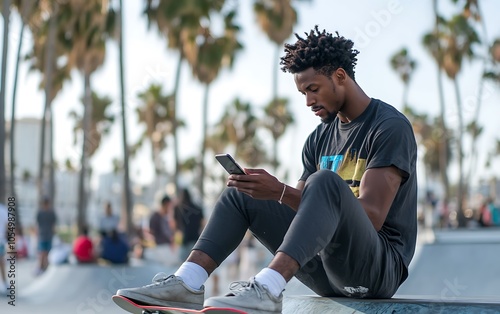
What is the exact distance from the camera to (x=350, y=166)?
3773mm

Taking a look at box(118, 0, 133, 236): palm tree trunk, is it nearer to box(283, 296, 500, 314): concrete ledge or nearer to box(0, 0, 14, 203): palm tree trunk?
box(0, 0, 14, 203): palm tree trunk

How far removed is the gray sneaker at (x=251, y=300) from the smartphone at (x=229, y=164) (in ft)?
1.44

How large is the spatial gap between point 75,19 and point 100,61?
213 inches

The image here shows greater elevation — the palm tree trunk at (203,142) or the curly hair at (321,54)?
the curly hair at (321,54)

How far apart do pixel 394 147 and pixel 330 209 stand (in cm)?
51

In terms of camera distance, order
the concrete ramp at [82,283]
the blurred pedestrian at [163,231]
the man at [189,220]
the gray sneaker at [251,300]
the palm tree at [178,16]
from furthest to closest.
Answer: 1. the palm tree at [178,16]
2. the blurred pedestrian at [163,231]
3. the man at [189,220]
4. the concrete ramp at [82,283]
5. the gray sneaker at [251,300]

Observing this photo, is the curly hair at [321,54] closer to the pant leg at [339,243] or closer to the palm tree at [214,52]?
the pant leg at [339,243]

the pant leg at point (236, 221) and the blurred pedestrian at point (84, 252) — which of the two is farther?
the blurred pedestrian at point (84, 252)

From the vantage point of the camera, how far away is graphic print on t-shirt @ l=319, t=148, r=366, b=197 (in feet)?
12.2

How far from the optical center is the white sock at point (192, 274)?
360 centimetres

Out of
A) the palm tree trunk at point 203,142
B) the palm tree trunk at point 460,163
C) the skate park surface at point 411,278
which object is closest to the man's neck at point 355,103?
the skate park surface at point 411,278

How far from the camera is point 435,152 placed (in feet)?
260

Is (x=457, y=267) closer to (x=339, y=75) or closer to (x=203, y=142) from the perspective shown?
(x=339, y=75)

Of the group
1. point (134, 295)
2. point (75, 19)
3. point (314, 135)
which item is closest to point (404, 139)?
point (314, 135)
